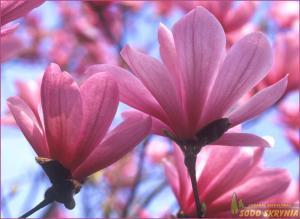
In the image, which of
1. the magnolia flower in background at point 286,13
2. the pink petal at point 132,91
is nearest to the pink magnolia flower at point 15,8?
the pink petal at point 132,91

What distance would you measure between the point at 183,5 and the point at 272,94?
0.54 m

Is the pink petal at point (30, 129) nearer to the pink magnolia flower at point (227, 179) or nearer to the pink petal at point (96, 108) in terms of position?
the pink petal at point (96, 108)

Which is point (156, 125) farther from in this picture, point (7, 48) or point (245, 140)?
point (7, 48)

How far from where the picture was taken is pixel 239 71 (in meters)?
0.77

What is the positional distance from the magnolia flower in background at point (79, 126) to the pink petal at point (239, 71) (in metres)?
0.12

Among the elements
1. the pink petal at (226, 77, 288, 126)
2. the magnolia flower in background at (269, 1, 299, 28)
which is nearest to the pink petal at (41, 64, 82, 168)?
the pink petal at (226, 77, 288, 126)

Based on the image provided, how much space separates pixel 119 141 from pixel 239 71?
218mm

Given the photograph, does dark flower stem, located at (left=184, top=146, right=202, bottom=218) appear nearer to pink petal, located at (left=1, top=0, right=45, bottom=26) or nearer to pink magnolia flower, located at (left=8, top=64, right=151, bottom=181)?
pink magnolia flower, located at (left=8, top=64, right=151, bottom=181)

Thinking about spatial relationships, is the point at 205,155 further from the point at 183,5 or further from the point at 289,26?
the point at 289,26

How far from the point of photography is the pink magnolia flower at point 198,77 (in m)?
0.76

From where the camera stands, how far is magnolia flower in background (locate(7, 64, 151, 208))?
2.45ft

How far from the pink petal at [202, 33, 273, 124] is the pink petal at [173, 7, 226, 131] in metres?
0.01

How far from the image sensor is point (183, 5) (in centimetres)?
124

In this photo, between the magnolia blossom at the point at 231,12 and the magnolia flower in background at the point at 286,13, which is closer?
the magnolia blossom at the point at 231,12
